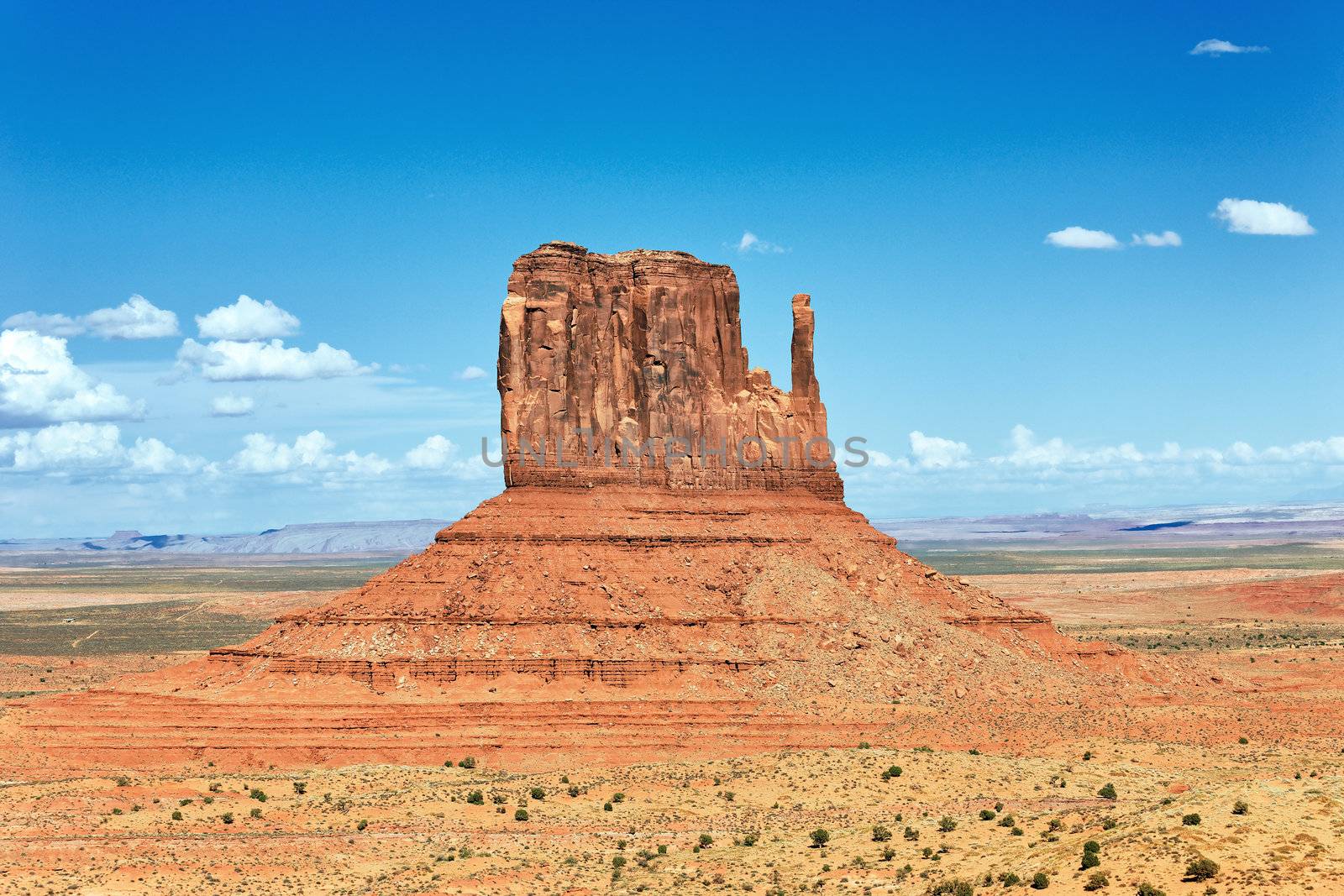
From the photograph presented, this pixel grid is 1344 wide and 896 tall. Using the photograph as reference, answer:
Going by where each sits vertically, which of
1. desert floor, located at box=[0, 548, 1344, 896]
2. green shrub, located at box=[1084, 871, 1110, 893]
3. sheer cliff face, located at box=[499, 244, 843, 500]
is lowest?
desert floor, located at box=[0, 548, 1344, 896]

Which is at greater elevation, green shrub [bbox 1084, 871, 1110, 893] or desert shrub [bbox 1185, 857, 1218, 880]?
desert shrub [bbox 1185, 857, 1218, 880]

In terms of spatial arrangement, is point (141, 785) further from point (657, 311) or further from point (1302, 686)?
point (1302, 686)

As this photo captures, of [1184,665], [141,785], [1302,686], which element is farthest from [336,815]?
[1302,686]

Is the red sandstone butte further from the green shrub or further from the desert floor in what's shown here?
the green shrub

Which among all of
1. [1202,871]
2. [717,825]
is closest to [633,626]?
[717,825]

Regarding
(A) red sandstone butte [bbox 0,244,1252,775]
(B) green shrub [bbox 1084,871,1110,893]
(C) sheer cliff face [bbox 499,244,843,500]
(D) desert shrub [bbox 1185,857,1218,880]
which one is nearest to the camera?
(D) desert shrub [bbox 1185,857,1218,880]

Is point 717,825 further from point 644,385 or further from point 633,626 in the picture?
point 644,385

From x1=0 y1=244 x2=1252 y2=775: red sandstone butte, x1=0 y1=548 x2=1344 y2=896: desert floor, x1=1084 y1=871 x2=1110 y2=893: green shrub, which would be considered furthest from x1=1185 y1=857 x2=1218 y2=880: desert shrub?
x1=0 y1=244 x2=1252 y2=775: red sandstone butte

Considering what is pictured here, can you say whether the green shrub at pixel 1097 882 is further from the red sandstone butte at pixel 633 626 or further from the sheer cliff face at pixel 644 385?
the sheer cliff face at pixel 644 385
